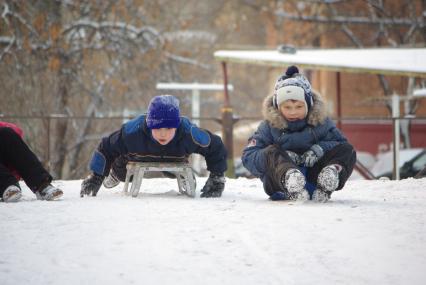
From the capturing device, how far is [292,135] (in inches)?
202

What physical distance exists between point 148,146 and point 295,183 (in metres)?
1.27

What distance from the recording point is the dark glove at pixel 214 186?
18.0ft

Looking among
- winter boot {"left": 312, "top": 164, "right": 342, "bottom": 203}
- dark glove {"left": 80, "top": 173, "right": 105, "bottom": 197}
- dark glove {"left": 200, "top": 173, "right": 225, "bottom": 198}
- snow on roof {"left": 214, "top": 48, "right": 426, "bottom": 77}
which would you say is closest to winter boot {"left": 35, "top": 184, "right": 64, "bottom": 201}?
dark glove {"left": 80, "top": 173, "right": 105, "bottom": 197}

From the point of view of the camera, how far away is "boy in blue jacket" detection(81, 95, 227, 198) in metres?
5.27

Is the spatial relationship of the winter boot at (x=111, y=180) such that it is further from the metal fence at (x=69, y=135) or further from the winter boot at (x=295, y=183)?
the metal fence at (x=69, y=135)

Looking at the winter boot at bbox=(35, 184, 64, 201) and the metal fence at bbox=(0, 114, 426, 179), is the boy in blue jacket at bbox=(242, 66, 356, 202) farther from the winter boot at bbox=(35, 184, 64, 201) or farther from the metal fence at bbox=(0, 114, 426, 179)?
the metal fence at bbox=(0, 114, 426, 179)

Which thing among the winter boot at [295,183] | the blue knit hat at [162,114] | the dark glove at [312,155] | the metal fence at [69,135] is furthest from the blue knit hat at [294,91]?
the metal fence at [69,135]

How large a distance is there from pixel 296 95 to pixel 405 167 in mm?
7702

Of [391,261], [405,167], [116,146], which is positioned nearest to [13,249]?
[391,261]

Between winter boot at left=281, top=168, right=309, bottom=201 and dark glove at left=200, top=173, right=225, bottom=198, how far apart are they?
0.83 m

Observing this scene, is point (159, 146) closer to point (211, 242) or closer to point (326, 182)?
point (326, 182)

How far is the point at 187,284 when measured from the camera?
279 cm

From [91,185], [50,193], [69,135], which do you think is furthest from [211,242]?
[69,135]

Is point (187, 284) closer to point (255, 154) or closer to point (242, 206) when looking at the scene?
point (242, 206)
